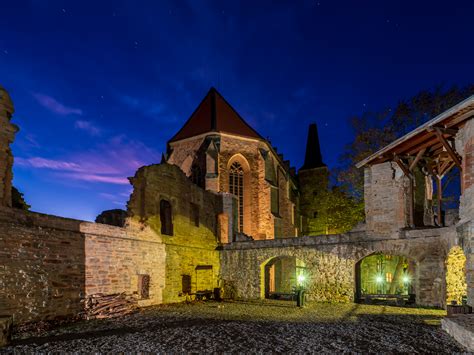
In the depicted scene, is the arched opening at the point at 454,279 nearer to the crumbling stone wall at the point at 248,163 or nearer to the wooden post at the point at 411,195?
the wooden post at the point at 411,195

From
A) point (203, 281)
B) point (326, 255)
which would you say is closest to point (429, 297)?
point (326, 255)

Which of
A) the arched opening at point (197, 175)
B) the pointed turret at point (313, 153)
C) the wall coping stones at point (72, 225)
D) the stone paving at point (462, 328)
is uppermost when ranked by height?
the pointed turret at point (313, 153)

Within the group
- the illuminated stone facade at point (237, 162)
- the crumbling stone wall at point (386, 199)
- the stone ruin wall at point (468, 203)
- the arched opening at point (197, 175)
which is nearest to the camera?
the stone ruin wall at point (468, 203)

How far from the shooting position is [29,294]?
31.9 ft

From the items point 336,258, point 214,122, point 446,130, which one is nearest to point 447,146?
point 446,130

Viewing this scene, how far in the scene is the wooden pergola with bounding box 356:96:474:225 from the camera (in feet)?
31.8

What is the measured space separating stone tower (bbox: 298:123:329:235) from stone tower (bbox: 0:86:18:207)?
3068 cm

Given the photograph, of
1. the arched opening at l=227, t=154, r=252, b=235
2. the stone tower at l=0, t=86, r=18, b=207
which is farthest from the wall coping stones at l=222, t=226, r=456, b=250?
the stone tower at l=0, t=86, r=18, b=207

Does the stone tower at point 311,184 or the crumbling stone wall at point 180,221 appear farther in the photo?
the stone tower at point 311,184

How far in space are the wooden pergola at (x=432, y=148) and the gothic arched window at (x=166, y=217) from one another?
8205 millimetres

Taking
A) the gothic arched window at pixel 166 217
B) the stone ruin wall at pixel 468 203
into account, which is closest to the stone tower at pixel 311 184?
the gothic arched window at pixel 166 217

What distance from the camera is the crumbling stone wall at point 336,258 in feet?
45.0

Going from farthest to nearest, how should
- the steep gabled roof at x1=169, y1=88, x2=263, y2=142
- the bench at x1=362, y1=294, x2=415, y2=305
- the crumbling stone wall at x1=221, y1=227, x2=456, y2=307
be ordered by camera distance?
the steep gabled roof at x1=169, y1=88, x2=263, y2=142, the bench at x1=362, y1=294, x2=415, y2=305, the crumbling stone wall at x1=221, y1=227, x2=456, y2=307

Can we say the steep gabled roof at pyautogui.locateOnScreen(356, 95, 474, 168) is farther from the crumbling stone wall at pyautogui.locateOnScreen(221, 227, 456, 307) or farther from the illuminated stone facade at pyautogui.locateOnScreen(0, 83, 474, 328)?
the crumbling stone wall at pyautogui.locateOnScreen(221, 227, 456, 307)
